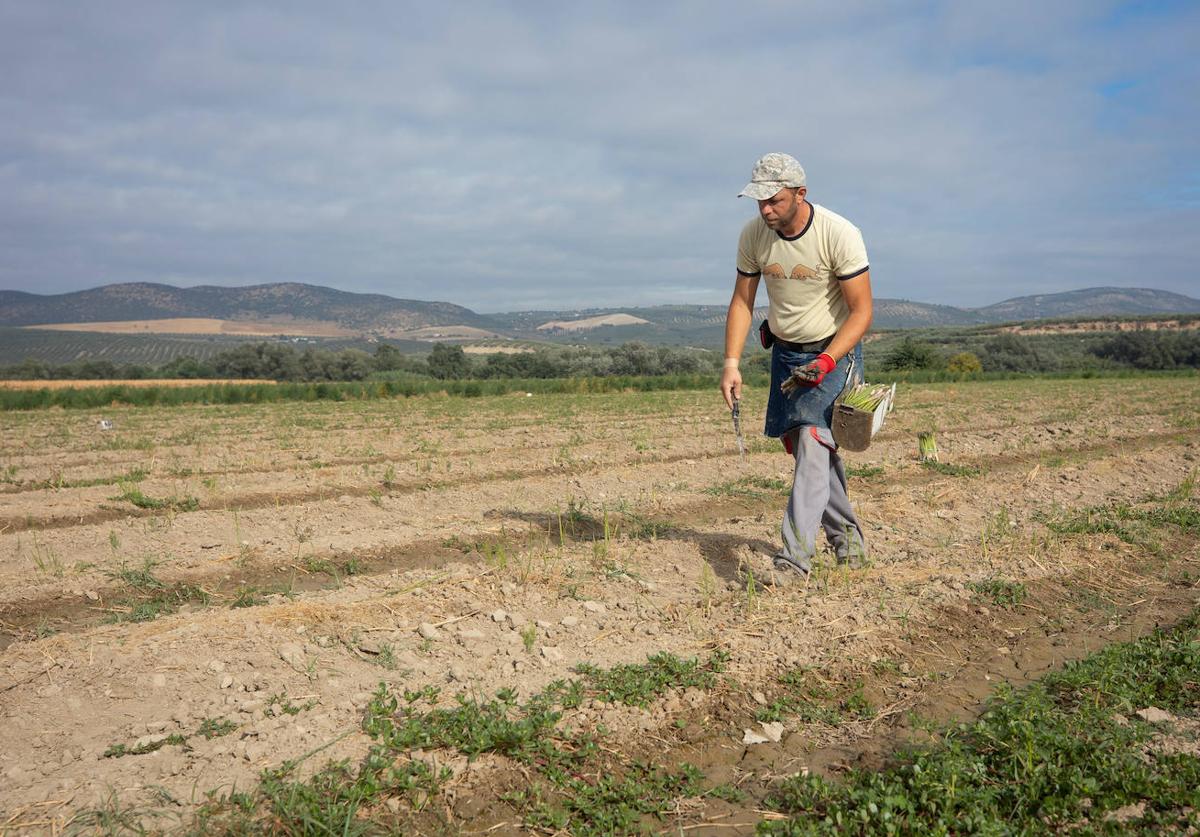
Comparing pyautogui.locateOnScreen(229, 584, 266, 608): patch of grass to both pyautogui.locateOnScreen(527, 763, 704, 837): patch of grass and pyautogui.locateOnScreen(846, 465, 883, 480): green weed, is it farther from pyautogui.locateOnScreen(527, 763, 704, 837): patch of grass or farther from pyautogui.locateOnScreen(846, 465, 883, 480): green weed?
pyautogui.locateOnScreen(846, 465, 883, 480): green weed

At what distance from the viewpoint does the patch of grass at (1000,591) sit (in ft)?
13.7

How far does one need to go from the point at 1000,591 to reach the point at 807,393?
147 cm

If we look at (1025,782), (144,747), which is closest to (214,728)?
(144,747)

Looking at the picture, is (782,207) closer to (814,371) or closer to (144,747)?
(814,371)

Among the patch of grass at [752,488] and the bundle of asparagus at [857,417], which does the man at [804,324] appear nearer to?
the bundle of asparagus at [857,417]

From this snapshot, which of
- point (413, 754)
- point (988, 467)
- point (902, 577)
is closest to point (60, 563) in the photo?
point (413, 754)

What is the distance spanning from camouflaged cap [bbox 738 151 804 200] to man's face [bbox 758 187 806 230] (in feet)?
0.12

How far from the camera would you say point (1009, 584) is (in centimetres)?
433

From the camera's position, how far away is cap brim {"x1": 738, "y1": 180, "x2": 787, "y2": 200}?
3.94m

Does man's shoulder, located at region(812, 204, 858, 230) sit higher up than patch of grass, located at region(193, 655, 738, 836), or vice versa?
man's shoulder, located at region(812, 204, 858, 230)

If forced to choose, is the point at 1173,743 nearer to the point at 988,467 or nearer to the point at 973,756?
the point at 973,756

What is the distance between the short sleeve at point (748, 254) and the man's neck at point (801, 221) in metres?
0.26

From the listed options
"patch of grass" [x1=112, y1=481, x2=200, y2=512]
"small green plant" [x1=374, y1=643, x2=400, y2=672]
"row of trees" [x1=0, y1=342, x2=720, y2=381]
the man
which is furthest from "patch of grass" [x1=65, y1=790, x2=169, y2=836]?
"row of trees" [x1=0, y1=342, x2=720, y2=381]

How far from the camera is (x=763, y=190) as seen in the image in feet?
13.0
